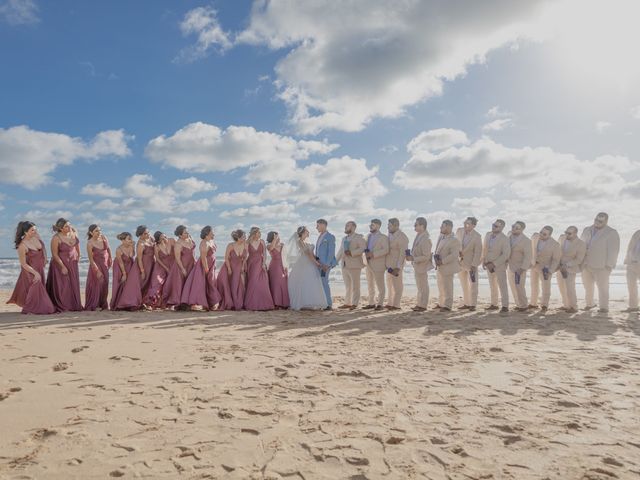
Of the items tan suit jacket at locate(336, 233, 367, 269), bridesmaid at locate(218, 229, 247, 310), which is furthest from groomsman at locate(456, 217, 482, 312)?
bridesmaid at locate(218, 229, 247, 310)

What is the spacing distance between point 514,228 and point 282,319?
19.8ft

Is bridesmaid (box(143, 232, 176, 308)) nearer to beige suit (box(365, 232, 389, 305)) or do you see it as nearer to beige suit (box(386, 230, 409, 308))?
beige suit (box(365, 232, 389, 305))

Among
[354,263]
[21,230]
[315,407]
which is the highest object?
[21,230]

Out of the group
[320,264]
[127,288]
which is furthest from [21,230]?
[320,264]

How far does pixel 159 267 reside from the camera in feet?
33.3

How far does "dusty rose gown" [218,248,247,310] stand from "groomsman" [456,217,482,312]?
17.5 ft

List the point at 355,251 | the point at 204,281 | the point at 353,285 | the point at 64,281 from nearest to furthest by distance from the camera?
1. the point at 64,281
2. the point at 204,281
3. the point at 355,251
4. the point at 353,285

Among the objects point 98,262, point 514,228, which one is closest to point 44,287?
point 98,262

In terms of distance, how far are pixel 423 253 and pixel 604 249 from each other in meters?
4.24

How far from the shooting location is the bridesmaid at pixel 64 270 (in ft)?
29.7

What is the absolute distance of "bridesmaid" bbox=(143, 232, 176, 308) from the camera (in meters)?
10.0

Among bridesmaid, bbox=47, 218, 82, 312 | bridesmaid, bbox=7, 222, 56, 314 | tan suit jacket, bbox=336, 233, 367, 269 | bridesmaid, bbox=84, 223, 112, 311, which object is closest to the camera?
bridesmaid, bbox=7, 222, 56, 314

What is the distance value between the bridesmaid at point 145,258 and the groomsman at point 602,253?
1034 centimetres

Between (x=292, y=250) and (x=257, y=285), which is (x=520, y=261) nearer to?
(x=292, y=250)
